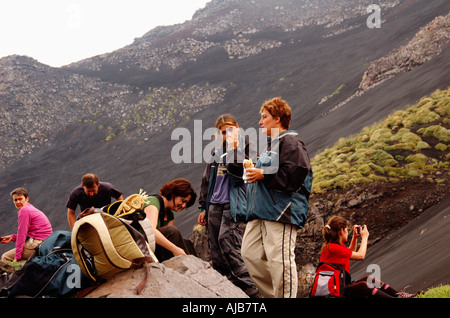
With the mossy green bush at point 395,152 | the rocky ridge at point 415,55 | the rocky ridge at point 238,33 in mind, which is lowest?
the mossy green bush at point 395,152

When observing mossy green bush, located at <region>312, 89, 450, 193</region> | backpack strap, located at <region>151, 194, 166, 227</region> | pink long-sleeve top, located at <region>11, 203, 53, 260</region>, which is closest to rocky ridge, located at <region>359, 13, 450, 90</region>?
mossy green bush, located at <region>312, 89, 450, 193</region>

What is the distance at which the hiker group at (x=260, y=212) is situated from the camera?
4.08 metres

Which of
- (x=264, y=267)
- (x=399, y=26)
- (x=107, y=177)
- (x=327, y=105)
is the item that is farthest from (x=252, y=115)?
(x=264, y=267)

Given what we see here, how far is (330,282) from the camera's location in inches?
175

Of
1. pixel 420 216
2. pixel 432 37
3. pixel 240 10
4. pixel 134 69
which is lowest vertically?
pixel 420 216

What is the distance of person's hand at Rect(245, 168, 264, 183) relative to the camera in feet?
13.5

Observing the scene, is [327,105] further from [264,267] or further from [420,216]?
[264,267]

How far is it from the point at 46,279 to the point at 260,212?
1.93 m

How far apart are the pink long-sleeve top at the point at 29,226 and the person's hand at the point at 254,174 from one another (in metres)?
4.25

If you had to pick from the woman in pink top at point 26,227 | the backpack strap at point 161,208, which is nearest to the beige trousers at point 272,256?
the backpack strap at point 161,208

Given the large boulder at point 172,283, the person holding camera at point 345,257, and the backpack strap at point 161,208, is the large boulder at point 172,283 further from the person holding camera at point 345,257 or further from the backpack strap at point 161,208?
the person holding camera at point 345,257

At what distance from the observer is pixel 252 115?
42.2m

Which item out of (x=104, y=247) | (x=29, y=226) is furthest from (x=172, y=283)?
(x=29, y=226)

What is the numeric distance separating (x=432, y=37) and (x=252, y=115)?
16.6 m
